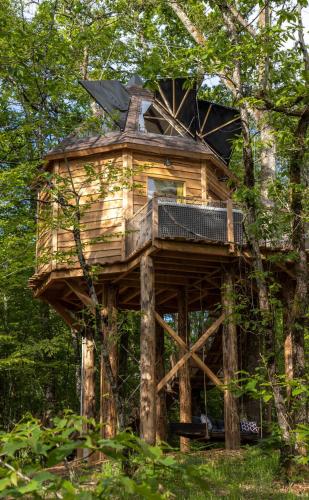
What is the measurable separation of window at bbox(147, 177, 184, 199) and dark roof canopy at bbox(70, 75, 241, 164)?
169 cm

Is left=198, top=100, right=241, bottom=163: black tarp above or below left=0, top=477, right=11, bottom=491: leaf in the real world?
above

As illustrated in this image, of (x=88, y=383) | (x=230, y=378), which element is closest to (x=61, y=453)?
(x=230, y=378)

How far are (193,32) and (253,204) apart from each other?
11432mm

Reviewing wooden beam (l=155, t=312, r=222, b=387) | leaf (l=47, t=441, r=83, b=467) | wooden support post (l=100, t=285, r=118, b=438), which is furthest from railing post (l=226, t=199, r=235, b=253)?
leaf (l=47, t=441, r=83, b=467)

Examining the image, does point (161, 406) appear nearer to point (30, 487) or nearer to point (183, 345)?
point (183, 345)

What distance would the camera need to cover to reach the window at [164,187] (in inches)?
673

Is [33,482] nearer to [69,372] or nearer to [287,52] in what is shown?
[287,52]

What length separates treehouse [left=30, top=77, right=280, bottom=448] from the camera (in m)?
14.1

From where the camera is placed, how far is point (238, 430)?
47.0 feet

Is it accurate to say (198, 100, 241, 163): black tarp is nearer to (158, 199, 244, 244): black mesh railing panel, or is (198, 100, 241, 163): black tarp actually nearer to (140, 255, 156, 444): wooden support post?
(158, 199, 244, 244): black mesh railing panel

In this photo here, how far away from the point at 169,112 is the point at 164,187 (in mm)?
3057

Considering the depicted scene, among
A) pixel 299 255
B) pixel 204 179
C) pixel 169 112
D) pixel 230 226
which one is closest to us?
pixel 299 255

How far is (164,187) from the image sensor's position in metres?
17.2

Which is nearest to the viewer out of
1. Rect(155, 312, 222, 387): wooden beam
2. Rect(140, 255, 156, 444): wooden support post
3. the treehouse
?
Rect(140, 255, 156, 444): wooden support post
